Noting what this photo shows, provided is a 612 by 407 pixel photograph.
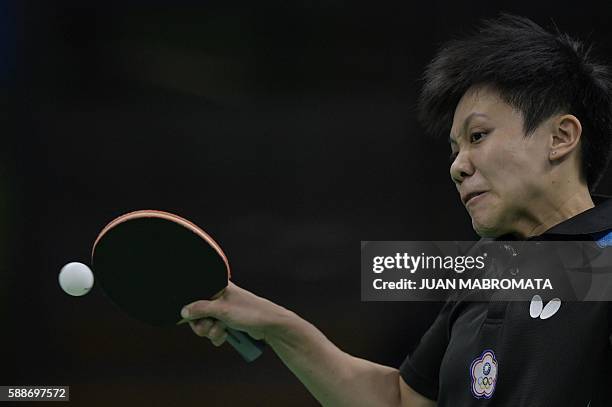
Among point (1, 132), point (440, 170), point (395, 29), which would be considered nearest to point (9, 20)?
point (1, 132)

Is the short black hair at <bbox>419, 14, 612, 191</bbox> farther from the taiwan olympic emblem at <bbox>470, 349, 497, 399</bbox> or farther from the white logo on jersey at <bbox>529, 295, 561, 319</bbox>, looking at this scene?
the taiwan olympic emblem at <bbox>470, 349, 497, 399</bbox>

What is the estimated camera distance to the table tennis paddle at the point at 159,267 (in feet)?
6.79

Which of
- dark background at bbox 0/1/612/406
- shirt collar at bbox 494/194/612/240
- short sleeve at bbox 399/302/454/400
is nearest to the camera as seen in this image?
shirt collar at bbox 494/194/612/240

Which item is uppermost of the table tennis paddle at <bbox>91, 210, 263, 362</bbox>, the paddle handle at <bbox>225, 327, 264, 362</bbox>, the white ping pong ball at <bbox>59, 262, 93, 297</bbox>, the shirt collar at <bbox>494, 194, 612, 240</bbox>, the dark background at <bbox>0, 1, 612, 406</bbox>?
the dark background at <bbox>0, 1, 612, 406</bbox>

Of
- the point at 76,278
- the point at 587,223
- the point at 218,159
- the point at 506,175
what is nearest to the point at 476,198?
the point at 506,175

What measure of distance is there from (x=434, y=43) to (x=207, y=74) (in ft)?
2.70

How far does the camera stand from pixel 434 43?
358cm

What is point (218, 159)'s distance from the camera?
12.0 ft

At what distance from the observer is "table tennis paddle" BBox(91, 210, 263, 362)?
81.5 inches

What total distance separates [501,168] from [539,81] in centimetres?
20

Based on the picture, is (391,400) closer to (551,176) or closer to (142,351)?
(551,176)

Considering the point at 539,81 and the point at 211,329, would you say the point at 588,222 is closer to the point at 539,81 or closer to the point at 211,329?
the point at 539,81

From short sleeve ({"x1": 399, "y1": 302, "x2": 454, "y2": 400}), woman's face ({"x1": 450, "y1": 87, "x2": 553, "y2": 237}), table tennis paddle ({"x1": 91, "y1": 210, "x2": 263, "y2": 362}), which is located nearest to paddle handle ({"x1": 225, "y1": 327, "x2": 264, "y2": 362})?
table tennis paddle ({"x1": 91, "y1": 210, "x2": 263, "y2": 362})

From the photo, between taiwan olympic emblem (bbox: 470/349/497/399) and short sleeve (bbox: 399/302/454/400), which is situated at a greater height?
short sleeve (bbox: 399/302/454/400)
